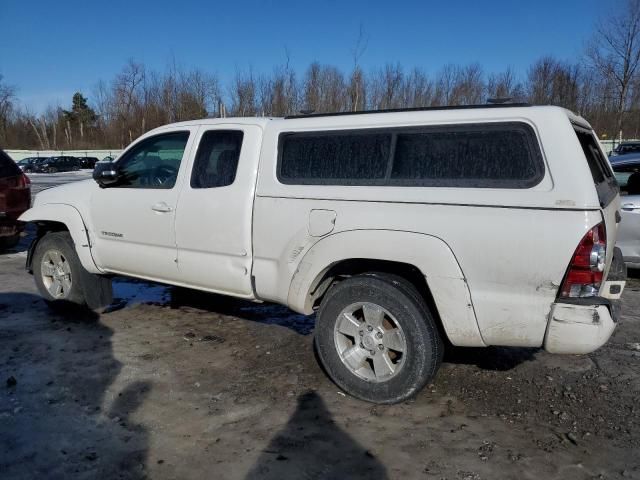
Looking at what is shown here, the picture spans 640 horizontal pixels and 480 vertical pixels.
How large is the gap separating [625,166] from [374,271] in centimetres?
546

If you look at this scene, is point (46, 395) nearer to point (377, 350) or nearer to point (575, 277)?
point (377, 350)

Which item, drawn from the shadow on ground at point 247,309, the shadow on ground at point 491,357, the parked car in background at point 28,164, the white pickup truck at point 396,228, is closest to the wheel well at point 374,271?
the white pickup truck at point 396,228

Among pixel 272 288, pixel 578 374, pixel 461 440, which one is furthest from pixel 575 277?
pixel 272 288

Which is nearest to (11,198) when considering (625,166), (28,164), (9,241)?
(9,241)

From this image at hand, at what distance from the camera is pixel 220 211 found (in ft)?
14.5

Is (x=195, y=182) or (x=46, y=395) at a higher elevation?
(x=195, y=182)

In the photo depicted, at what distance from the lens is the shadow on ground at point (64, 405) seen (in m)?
3.09

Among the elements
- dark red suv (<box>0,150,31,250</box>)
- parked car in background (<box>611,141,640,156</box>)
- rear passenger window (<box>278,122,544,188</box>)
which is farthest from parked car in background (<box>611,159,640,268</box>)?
parked car in background (<box>611,141,640,156</box>)

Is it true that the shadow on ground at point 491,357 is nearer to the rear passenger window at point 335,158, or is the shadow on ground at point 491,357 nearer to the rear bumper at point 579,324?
the rear bumper at point 579,324

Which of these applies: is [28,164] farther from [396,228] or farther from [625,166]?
[396,228]

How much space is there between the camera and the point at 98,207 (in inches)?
211

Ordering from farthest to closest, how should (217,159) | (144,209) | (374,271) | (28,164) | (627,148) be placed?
(28,164)
(627,148)
(144,209)
(217,159)
(374,271)

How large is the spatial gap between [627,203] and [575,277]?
13.8 ft

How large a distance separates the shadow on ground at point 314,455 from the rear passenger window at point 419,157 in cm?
165
